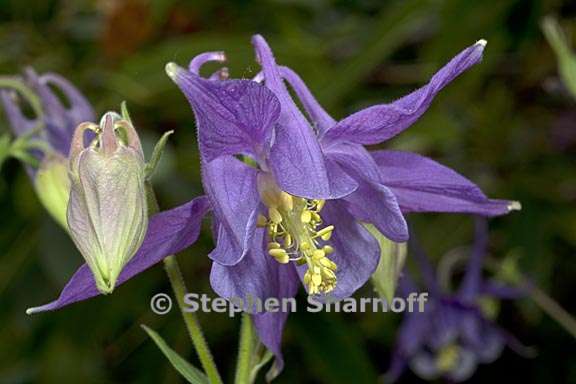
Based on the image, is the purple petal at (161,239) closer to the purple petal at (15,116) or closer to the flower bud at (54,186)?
the flower bud at (54,186)

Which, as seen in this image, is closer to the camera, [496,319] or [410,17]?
[410,17]

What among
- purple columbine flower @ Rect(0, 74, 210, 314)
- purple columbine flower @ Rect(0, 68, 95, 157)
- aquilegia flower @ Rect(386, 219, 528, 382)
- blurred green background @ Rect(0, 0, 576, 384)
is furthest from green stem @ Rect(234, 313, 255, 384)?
aquilegia flower @ Rect(386, 219, 528, 382)

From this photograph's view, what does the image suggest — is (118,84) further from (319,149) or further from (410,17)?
(319,149)

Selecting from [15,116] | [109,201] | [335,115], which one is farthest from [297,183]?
[335,115]

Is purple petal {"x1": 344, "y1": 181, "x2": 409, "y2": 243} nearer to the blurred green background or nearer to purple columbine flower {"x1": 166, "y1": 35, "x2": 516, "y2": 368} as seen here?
purple columbine flower {"x1": 166, "y1": 35, "x2": 516, "y2": 368}

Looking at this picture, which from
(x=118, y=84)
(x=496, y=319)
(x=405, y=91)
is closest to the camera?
(x=118, y=84)

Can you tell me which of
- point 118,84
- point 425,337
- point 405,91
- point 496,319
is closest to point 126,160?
point 118,84

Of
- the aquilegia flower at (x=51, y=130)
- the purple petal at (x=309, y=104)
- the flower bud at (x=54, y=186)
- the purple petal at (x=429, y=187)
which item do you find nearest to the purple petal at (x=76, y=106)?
the aquilegia flower at (x=51, y=130)
